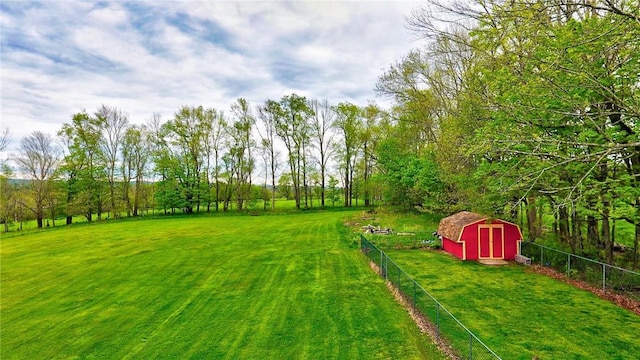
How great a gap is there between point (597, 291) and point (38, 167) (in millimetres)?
51884

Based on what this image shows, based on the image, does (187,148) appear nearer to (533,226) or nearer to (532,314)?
(533,226)

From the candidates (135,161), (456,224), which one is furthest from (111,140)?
(456,224)

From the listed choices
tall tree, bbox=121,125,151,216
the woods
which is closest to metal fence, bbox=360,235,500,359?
the woods

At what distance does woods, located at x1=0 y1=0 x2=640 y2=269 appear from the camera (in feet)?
36.4

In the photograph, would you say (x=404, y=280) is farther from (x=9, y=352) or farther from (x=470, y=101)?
(x=9, y=352)

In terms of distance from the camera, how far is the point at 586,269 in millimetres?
13805

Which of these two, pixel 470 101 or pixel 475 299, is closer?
pixel 475 299

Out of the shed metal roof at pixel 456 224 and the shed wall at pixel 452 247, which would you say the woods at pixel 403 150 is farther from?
the shed wall at pixel 452 247

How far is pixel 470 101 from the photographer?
16.3 metres

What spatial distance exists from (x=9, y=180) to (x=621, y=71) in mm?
52482

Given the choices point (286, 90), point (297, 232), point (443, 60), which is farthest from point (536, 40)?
point (286, 90)

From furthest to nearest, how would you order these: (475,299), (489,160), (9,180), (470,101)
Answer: (9,180) < (489,160) < (470,101) < (475,299)

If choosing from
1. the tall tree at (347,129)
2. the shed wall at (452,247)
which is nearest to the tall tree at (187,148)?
the tall tree at (347,129)

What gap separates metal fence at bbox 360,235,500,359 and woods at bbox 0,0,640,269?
202 inches
